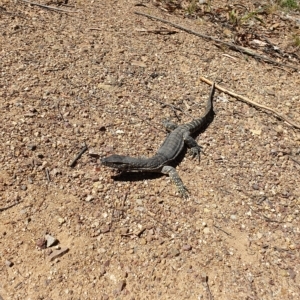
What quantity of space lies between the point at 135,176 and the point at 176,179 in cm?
52

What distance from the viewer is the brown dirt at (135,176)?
12.9ft

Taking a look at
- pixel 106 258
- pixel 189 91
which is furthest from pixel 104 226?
pixel 189 91

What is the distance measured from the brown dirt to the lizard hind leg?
9 cm

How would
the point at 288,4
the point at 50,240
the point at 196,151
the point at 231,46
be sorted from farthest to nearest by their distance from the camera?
the point at 288,4, the point at 231,46, the point at 196,151, the point at 50,240

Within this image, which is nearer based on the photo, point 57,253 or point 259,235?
point 57,253

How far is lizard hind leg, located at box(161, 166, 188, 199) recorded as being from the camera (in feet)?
15.4

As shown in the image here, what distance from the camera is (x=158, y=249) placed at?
4.15 meters

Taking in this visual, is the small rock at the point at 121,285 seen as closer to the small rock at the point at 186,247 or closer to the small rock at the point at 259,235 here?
the small rock at the point at 186,247

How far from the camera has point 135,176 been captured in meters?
4.91

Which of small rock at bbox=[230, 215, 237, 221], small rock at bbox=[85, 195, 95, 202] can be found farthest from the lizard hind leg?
small rock at bbox=[85, 195, 95, 202]

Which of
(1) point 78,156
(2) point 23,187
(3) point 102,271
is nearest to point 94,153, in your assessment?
(1) point 78,156

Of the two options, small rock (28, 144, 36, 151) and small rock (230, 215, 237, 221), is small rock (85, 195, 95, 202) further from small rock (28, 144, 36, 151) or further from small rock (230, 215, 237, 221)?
small rock (230, 215, 237, 221)

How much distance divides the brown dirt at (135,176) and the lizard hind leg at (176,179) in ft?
0.30

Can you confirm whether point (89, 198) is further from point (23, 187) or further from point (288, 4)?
point (288, 4)
